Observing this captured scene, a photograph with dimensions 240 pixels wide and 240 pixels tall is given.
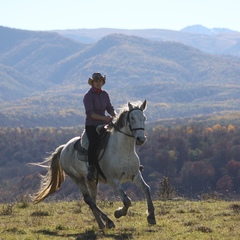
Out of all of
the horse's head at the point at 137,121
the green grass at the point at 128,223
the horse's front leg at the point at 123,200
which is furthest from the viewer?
the horse's front leg at the point at 123,200

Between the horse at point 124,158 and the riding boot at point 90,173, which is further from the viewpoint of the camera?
the riding boot at point 90,173

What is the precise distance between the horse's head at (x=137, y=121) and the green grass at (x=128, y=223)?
6.20 feet

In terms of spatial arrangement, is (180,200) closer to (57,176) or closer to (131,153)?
(57,176)

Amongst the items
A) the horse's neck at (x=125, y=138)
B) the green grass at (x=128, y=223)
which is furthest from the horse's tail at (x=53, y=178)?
the horse's neck at (x=125, y=138)

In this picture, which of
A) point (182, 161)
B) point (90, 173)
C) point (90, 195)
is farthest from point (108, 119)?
point (182, 161)

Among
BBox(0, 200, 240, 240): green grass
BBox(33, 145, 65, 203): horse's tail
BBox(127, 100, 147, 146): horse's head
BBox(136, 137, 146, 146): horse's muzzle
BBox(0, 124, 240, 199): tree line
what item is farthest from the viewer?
BBox(0, 124, 240, 199): tree line

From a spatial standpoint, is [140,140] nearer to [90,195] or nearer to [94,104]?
[94,104]

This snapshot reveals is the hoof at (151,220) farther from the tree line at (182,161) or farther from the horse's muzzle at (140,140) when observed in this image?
the tree line at (182,161)

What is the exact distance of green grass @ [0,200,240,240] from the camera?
33.3 feet

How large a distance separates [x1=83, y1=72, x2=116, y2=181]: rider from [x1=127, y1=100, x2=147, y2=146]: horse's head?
29.3 inches

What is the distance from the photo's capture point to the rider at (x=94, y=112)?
1161 cm

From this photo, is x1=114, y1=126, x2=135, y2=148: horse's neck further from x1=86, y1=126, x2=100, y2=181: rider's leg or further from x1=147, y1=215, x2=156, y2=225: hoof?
x1=147, y1=215, x2=156, y2=225: hoof

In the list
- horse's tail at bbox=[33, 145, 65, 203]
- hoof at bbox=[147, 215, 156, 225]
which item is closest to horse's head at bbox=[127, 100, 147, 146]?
hoof at bbox=[147, 215, 156, 225]

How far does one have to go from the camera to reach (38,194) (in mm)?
13617
